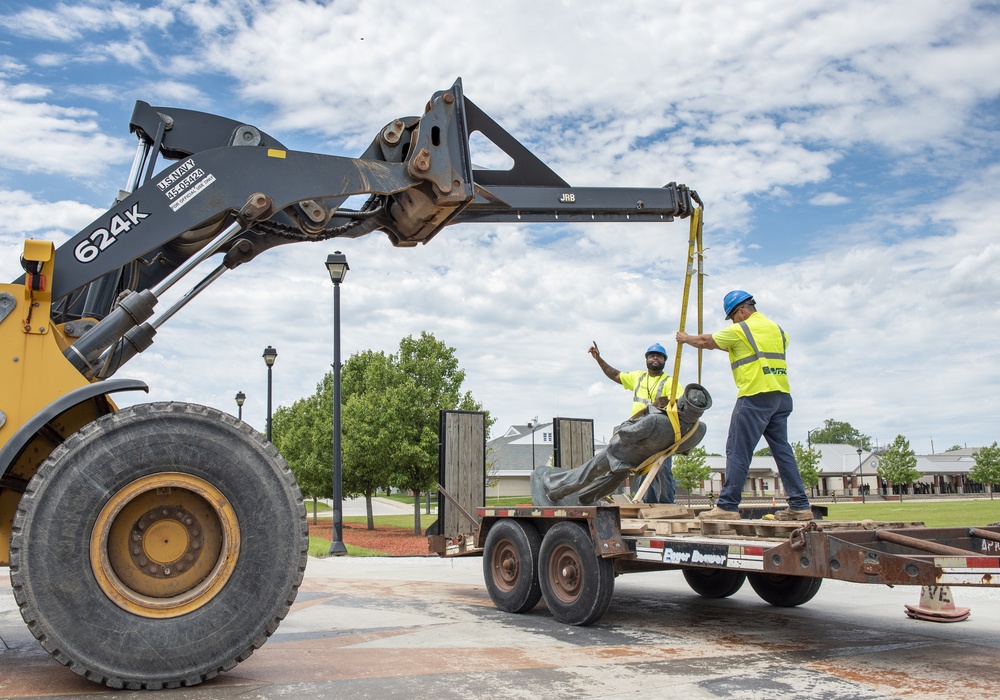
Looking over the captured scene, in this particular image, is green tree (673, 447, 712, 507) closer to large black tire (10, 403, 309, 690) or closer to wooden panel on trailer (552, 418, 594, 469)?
wooden panel on trailer (552, 418, 594, 469)

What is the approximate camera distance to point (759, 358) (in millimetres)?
6660

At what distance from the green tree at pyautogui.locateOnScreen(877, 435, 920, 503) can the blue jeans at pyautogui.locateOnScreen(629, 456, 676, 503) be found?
55.2 metres

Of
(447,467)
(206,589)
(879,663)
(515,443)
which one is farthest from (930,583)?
(515,443)

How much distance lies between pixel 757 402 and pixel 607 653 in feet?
7.39

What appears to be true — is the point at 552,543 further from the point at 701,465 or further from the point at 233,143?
the point at 701,465

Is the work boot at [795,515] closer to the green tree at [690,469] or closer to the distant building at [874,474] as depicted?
the green tree at [690,469]

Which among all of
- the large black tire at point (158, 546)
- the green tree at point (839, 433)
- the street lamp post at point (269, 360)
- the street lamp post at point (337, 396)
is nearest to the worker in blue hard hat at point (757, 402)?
the large black tire at point (158, 546)

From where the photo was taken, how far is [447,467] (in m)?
12.2

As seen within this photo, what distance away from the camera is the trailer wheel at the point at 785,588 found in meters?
7.95

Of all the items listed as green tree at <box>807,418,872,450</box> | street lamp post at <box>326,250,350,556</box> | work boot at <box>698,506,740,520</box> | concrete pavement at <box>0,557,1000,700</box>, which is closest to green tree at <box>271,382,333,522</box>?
street lamp post at <box>326,250,350,556</box>

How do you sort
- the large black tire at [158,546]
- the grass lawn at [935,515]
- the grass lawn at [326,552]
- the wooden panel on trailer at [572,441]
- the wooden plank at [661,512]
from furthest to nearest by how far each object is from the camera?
the grass lawn at [935,515] → the grass lawn at [326,552] → the wooden panel on trailer at [572,441] → the wooden plank at [661,512] → the large black tire at [158,546]

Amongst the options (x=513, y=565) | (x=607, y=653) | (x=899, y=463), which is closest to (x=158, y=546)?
(x=607, y=653)

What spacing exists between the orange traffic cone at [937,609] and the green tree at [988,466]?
56286 millimetres

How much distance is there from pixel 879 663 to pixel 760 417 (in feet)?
6.33
